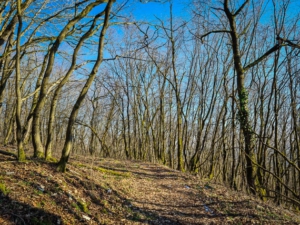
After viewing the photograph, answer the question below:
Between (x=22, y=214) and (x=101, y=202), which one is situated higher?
(x=22, y=214)

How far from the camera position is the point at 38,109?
18.2 ft

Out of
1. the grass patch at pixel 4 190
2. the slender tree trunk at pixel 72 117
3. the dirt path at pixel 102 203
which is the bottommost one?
the dirt path at pixel 102 203

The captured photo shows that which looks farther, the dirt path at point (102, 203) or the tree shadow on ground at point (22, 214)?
the dirt path at point (102, 203)

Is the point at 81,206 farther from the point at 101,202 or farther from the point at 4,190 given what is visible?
the point at 4,190

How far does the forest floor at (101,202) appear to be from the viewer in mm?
3357

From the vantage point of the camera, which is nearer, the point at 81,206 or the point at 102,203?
the point at 81,206

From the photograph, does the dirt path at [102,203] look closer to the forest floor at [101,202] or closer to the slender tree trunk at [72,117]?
the forest floor at [101,202]

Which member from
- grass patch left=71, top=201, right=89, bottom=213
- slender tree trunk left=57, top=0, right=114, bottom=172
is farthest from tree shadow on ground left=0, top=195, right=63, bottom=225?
slender tree trunk left=57, top=0, right=114, bottom=172

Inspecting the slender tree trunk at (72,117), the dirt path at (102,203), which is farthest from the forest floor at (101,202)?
the slender tree trunk at (72,117)

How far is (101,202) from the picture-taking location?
185 inches

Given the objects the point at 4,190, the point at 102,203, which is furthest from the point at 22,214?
the point at 102,203

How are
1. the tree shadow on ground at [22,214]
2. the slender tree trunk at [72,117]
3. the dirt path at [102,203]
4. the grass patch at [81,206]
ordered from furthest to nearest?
the slender tree trunk at [72,117], the grass patch at [81,206], the dirt path at [102,203], the tree shadow on ground at [22,214]

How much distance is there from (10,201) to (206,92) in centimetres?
1252

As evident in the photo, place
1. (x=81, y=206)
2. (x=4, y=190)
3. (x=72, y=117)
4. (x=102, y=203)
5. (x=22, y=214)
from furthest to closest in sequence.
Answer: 1. (x=72, y=117)
2. (x=102, y=203)
3. (x=81, y=206)
4. (x=4, y=190)
5. (x=22, y=214)
